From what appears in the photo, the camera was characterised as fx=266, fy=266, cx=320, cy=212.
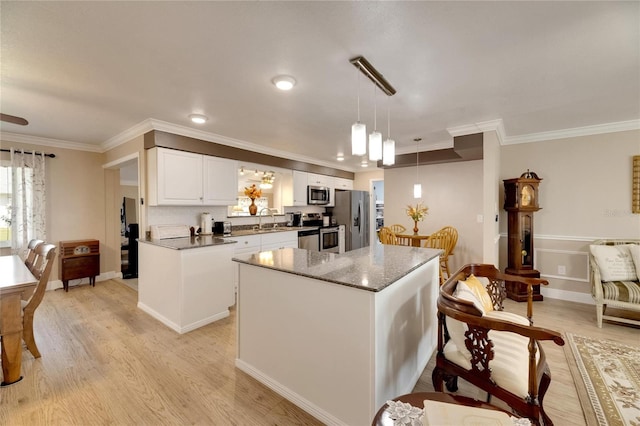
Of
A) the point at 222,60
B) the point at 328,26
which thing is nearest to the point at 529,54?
the point at 328,26

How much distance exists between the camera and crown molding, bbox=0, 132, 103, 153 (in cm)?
382

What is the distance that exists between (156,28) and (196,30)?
8.9 inches

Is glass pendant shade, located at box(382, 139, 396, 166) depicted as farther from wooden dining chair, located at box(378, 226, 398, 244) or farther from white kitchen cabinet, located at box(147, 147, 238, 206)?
white kitchen cabinet, located at box(147, 147, 238, 206)

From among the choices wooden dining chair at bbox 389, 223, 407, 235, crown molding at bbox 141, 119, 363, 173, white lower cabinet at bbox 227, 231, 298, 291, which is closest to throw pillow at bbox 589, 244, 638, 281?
wooden dining chair at bbox 389, 223, 407, 235

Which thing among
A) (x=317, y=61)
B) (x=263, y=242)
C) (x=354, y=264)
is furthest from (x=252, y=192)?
(x=354, y=264)

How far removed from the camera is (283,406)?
176 centimetres

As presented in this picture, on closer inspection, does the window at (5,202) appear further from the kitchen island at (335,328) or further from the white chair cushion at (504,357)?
the white chair cushion at (504,357)

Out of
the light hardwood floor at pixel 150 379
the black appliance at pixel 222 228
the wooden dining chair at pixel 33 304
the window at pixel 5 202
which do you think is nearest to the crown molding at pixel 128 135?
the window at pixel 5 202

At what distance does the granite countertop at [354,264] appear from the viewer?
1.53 meters

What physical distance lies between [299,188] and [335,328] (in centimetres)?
401

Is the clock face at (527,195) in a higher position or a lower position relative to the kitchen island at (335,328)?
higher

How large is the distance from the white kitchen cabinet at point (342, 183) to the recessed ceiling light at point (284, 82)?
13.7 feet

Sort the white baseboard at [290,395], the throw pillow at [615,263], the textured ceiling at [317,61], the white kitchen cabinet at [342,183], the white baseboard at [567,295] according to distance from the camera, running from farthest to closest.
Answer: the white kitchen cabinet at [342,183], the white baseboard at [567,295], the throw pillow at [615,263], the white baseboard at [290,395], the textured ceiling at [317,61]

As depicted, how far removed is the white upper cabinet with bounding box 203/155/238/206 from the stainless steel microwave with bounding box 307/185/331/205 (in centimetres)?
181
